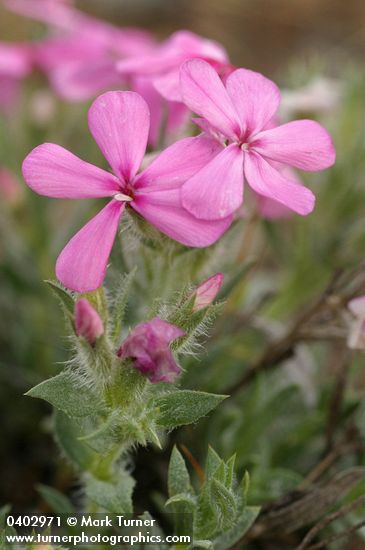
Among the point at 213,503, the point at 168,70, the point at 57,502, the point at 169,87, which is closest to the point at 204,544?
the point at 213,503

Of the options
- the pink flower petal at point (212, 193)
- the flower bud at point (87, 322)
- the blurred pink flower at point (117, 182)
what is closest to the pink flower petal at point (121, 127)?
the blurred pink flower at point (117, 182)

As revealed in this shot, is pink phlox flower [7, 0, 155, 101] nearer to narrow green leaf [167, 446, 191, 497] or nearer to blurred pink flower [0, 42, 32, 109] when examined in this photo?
blurred pink flower [0, 42, 32, 109]

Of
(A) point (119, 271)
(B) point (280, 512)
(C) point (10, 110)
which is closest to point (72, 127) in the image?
(C) point (10, 110)

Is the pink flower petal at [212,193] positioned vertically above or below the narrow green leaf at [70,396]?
above

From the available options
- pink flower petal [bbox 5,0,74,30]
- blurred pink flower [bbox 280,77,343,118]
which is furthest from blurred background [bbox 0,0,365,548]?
pink flower petal [bbox 5,0,74,30]

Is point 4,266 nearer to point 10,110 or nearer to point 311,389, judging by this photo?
point 10,110

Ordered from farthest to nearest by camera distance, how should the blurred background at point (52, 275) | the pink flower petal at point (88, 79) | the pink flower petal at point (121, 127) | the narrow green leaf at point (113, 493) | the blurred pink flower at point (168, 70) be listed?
1. the pink flower petal at point (88, 79)
2. the blurred background at point (52, 275)
3. the blurred pink flower at point (168, 70)
4. the narrow green leaf at point (113, 493)
5. the pink flower petal at point (121, 127)

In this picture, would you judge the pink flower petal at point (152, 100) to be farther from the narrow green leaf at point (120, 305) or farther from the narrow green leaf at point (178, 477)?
the narrow green leaf at point (178, 477)
